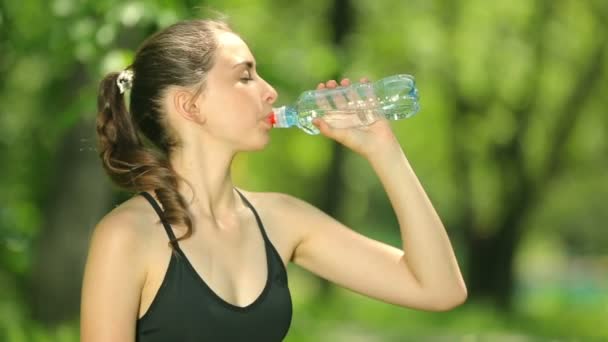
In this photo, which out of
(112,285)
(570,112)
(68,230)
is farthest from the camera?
(570,112)

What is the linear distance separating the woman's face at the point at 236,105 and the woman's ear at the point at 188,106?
0.6 inches

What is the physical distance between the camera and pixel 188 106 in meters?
3.10

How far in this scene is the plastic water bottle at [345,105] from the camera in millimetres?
3203

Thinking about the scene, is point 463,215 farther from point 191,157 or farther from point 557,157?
point 191,157

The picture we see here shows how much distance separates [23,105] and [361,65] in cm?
637

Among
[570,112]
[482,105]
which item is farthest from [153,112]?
[570,112]

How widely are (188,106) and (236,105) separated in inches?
5.2

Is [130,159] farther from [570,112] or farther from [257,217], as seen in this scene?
[570,112]

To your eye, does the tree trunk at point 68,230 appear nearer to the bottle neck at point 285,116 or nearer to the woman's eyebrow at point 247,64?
the bottle neck at point 285,116

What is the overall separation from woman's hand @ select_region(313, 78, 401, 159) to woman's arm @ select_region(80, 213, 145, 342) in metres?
0.66

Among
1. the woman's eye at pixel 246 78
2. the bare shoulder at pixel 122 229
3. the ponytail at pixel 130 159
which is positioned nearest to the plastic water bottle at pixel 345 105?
the woman's eye at pixel 246 78

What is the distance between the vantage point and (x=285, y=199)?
3.31 meters

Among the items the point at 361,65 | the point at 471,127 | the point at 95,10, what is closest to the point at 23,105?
the point at 95,10

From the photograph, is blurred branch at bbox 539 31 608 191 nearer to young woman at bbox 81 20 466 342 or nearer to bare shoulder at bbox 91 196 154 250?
young woman at bbox 81 20 466 342
